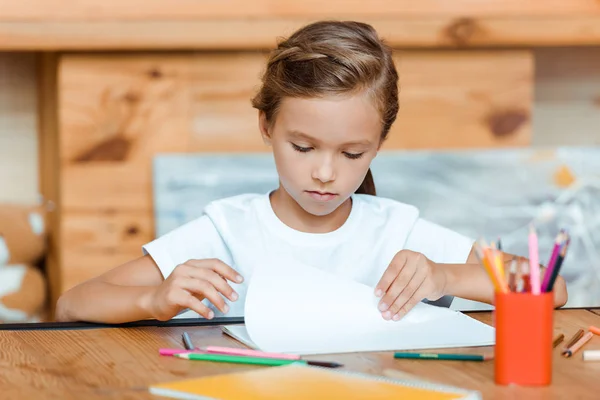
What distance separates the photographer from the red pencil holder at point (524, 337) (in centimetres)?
77

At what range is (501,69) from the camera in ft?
6.64

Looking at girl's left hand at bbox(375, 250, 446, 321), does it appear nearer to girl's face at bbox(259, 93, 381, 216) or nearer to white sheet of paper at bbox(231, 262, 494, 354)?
white sheet of paper at bbox(231, 262, 494, 354)

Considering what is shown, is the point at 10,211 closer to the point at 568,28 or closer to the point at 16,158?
the point at 16,158

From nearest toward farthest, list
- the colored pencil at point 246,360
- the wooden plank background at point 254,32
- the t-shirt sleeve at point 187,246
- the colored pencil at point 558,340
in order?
the colored pencil at point 246,360 → the colored pencil at point 558,340 → the t-shirt sleeve at point 187,246 → the wooden plank background at point 254,32

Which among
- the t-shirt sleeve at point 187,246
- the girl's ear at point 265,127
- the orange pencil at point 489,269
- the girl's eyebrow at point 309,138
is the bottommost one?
the orange pencil at point 489,269

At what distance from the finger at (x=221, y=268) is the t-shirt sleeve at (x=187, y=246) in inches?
9.1

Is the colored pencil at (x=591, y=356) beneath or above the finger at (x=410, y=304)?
beneath

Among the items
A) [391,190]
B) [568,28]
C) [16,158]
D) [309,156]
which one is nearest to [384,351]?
[309,156]

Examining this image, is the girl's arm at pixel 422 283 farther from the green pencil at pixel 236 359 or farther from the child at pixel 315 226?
the green pencil at pixel 236 359

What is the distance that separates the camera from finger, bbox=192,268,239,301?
101cm

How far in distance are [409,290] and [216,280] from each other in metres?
0.21

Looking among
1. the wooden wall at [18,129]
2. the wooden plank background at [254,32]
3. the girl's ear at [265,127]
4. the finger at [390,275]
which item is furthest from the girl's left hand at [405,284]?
the wooden wall at [18,129]

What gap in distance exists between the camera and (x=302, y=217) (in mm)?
1361

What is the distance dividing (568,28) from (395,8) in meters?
0.36
